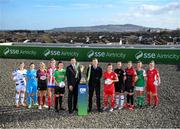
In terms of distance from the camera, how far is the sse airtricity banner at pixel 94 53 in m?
24.6

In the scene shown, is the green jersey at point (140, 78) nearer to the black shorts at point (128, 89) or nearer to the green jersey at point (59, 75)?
the black shorts at point (128, 89)

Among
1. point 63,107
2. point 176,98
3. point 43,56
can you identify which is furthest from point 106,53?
point 63,107

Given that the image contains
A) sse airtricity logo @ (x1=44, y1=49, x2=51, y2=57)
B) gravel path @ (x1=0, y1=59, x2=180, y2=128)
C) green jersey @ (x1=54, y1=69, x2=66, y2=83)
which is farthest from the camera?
sse airtricity logo @ (x1=44, y1=49, x2=51, y2=57)

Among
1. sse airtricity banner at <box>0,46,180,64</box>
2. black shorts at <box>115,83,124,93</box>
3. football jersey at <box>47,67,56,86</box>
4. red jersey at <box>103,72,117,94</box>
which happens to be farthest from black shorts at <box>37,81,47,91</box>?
sse airtricity banner at <box>0,46,180,64</box>

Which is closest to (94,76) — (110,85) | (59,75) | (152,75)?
(110,85)

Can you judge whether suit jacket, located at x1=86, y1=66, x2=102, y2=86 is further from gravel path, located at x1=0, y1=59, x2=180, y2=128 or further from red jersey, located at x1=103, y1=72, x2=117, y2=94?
gravel path, located at x1=0, y1=59, x2=180, y2=128

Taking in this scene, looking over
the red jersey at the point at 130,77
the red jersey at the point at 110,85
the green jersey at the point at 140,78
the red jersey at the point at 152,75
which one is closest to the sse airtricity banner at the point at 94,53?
the red jersey at the point at 152,75

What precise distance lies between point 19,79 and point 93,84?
A: 7.91 feet

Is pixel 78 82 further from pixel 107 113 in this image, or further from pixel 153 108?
pixel 153 108

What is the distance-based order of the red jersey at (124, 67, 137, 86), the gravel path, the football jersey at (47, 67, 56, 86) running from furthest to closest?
1. the red jersey at (124, 67, 137, 86)
2. the football jersey at (47, 67, 56, 86)
3. the gravel path

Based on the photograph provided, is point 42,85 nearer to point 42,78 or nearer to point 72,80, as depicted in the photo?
point 42,78

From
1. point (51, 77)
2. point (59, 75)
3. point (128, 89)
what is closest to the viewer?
point (59, 75)

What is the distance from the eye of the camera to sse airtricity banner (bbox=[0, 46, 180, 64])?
24609mm

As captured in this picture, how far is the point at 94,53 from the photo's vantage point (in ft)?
83.8
